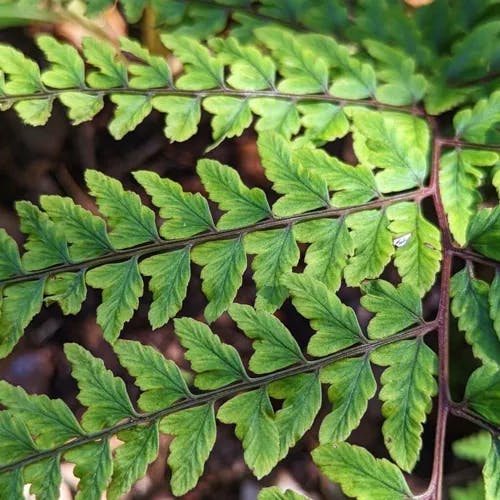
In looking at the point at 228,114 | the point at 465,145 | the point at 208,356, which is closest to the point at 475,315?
the point at 465,145

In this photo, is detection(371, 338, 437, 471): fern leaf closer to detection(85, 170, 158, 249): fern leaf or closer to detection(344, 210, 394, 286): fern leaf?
detection(344, 210, 394, 286): fern leaf

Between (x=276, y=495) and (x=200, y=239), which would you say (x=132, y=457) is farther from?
(x=200, y=239)

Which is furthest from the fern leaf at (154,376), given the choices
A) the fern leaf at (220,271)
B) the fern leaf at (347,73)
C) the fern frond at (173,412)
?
the fern leaf at (347,73)

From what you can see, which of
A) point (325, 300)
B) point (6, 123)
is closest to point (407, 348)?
point (325, 300)

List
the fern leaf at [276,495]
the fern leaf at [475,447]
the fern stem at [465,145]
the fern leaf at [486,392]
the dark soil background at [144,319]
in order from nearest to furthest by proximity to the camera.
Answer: the fern leaf at [276,495], the fern leaf at [486,392], the fern stem at [465,145], the fern leaf at [475,447], the dark soil background at [144,319]

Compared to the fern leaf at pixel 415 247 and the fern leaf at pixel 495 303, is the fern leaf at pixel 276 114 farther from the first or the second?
the fern leaf at pixel 495 303

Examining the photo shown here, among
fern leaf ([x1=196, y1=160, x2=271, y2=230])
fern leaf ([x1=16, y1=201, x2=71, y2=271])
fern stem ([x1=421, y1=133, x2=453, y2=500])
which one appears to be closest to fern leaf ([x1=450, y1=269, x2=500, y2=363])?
fern stem ([x1=421, y1=133, x2=453, y2=500])
